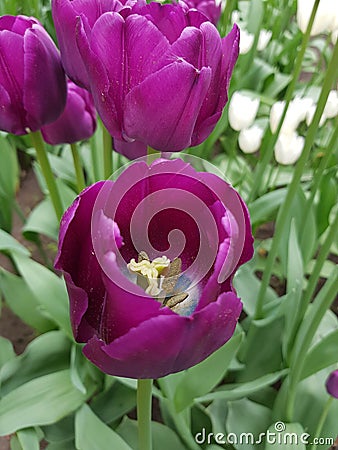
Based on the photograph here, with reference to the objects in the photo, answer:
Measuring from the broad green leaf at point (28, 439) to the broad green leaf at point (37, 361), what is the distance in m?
0.09

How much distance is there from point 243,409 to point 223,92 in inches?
19.4

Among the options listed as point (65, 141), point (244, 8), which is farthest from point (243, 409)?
point (244, 8)

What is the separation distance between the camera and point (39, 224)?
0.98 meters

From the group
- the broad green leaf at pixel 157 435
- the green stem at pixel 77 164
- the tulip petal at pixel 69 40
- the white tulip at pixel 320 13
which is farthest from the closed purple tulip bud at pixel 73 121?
the broad green leaf at pixel 157 435

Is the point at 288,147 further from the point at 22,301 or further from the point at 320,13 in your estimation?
the point at 22,301

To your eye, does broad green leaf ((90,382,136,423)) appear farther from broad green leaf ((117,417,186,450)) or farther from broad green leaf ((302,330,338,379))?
broad green leaf ((302,330,338,379))

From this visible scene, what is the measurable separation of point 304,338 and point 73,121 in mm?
378

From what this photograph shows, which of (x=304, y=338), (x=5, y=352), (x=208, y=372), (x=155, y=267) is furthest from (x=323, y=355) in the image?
(x=5, y=352)

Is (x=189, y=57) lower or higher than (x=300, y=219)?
higher

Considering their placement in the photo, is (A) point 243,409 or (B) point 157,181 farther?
(A) point 243,409

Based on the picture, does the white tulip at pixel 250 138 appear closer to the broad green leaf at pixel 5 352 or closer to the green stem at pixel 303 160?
the green stem at pixel 303 160

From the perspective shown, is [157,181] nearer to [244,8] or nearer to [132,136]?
[132,136]

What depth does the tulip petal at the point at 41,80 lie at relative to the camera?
0.50m

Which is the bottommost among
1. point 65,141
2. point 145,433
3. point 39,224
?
point 39,224
